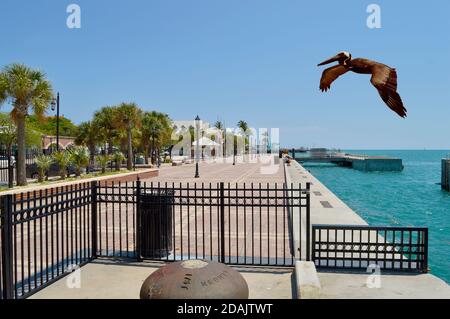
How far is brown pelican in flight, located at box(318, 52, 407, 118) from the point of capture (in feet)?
14.6

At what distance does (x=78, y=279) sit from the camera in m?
6.65

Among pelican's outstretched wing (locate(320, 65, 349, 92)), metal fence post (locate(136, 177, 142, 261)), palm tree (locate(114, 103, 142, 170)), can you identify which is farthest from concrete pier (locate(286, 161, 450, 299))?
palm tree (locate(114, 103, 142, 170))

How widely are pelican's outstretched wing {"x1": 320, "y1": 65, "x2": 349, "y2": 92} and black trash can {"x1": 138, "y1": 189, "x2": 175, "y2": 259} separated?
11.9ft

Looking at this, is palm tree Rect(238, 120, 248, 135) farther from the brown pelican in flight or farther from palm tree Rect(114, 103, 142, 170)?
the brown pelican in flight

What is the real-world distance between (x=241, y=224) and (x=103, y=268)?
583 cm

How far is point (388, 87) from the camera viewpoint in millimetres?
4523

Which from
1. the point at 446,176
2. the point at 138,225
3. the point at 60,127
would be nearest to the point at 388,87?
the point at 138,225

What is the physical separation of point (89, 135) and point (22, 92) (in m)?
25.4

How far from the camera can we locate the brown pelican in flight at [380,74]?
446 centimetres

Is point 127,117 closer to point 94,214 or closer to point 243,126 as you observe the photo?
point 94,214

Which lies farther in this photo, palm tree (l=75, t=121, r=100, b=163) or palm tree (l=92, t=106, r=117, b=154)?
palm tree (l=75, t=121, r=100, b=163)

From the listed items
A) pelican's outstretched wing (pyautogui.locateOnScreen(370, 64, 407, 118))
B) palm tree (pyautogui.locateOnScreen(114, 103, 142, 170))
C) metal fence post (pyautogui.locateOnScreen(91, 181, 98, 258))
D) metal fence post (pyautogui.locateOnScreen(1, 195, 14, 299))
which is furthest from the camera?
palm tree (pyautogui.locateOnScreen(114, 103, 142, 170))

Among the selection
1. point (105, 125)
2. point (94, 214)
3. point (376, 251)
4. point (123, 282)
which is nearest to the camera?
point (123, 282)
